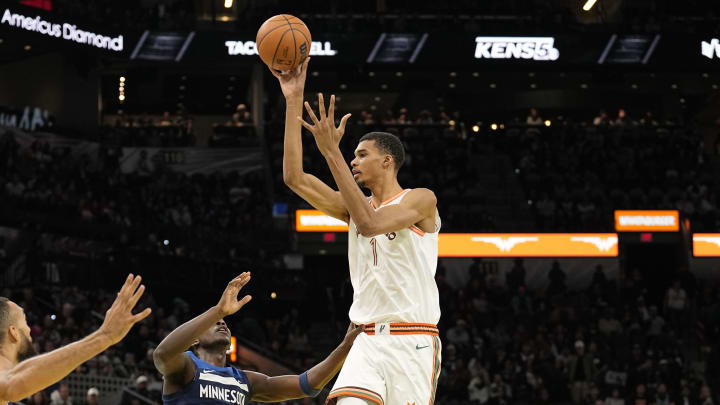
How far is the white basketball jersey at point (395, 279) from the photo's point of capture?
550cm

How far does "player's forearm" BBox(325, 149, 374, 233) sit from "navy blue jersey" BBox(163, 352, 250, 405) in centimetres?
138

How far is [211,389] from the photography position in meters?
6.00

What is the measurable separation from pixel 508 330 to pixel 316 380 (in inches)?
629

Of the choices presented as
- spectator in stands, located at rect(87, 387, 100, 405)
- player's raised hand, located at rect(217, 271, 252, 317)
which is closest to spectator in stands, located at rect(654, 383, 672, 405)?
spectator in stands, located at rect(87, 387, 100, 405)

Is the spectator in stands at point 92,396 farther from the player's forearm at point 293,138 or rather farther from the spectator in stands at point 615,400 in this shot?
the player's forearm at point 293,138

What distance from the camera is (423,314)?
5547 millimetres

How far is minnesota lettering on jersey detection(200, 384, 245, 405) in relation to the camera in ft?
19.6

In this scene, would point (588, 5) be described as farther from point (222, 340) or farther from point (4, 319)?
point (4, 319)

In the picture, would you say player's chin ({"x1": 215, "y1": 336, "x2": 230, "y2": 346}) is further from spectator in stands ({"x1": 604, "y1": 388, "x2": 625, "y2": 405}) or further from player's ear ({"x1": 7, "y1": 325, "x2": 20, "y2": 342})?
spectator in stands ({"x1": 604, "y1": 388, "x2": 625, "y2": 405})

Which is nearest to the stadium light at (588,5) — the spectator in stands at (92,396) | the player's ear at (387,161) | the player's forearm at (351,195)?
the spectator in stands at (92,396)

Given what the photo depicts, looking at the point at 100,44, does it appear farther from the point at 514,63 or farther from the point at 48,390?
the point at 48,390

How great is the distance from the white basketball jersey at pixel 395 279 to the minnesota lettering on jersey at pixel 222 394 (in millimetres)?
980

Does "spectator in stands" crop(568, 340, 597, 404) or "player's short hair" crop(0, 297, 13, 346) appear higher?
"player's short hair" crop(0, 297, 13, 346)

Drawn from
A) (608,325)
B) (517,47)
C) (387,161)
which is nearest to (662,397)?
(608,325)
